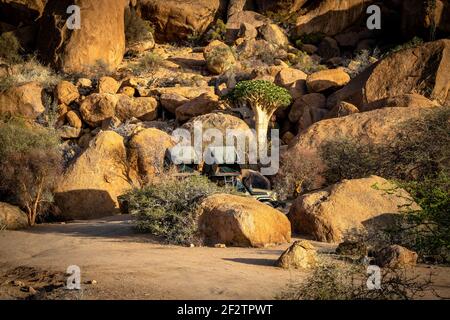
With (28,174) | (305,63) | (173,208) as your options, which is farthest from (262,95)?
(173,208)

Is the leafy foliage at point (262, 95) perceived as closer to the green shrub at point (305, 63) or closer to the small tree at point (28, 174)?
the green shrub at point (305, 63)

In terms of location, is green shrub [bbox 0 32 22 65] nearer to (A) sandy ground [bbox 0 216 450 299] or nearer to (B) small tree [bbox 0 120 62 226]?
(B) small tree [bbox 0 120 62 226]

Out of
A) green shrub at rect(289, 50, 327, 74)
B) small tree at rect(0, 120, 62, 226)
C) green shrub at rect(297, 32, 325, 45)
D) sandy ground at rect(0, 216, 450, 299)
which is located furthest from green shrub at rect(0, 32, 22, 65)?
sandy ground at rect(0, 216, 450, 299)

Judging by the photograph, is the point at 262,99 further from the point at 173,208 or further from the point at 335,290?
the point at 335,290

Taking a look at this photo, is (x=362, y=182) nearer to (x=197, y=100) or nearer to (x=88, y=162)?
(x=88, y=162)

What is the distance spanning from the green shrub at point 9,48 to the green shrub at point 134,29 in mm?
6362

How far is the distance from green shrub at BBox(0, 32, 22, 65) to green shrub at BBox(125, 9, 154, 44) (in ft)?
20.9

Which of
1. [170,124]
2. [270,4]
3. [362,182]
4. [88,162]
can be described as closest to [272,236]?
[362,182]

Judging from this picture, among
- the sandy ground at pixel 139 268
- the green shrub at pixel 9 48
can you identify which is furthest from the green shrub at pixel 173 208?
the green shrub at pixel 9 48

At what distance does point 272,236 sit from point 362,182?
107 inches

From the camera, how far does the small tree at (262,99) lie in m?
22.2

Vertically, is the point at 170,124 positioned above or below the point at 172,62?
below

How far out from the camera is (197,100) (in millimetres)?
24438

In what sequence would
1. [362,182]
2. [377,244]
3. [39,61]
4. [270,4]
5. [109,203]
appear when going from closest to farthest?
[377,244] < [362,182] < [109,203] < [39,61] < [270,4]
